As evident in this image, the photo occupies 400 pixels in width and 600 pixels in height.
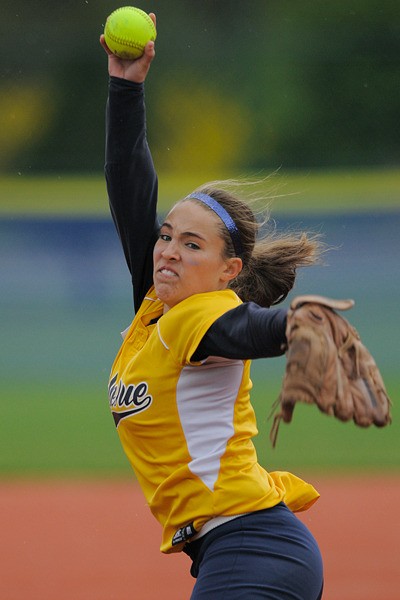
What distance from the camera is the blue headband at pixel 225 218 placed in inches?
89.5

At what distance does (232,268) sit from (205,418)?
0.38 metres

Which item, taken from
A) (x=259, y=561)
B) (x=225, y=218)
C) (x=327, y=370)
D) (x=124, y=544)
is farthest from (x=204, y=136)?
(x=327, y=370)

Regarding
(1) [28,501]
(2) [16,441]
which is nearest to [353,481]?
(1) [28,501]

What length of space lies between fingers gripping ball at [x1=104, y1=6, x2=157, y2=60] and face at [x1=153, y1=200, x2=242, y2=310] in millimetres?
418

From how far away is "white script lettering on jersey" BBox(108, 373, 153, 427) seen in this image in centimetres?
213

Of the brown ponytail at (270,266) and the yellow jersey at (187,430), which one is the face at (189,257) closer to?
the yellow jersey at (187,430)

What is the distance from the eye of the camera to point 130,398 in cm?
217

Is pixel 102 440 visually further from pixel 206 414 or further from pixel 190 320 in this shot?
pixel 190 320

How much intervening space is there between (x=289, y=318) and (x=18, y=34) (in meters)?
22.7

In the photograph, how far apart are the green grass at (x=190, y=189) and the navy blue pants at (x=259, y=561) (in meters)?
15.3

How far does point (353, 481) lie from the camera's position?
6.41 metres

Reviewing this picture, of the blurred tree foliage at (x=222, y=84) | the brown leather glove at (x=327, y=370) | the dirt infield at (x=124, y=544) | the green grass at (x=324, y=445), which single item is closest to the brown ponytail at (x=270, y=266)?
the brown leather glove at (x=327, y=370)

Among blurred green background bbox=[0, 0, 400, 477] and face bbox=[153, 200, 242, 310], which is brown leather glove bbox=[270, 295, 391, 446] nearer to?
face bbox=[153, 200, 242, 310]

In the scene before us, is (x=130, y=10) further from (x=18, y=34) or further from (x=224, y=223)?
(x=18, y=34)
